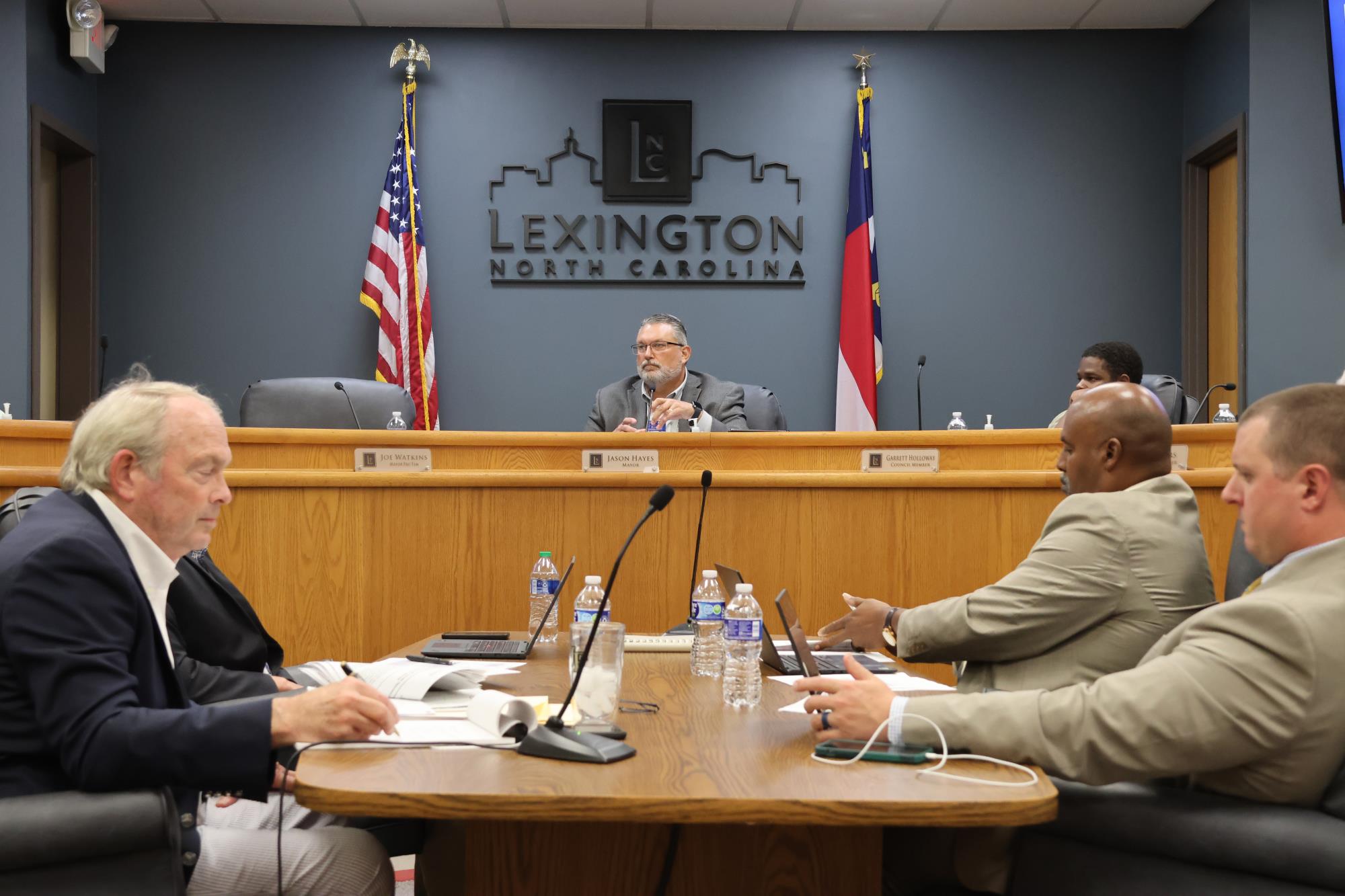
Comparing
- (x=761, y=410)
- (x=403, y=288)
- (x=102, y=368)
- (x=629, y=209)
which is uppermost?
(x=629, y=209)

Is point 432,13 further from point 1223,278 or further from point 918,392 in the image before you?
point 1223,278

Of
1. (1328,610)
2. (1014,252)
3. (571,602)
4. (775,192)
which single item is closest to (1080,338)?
(1014,252)

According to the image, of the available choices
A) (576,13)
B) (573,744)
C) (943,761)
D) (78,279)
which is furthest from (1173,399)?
(78,279)

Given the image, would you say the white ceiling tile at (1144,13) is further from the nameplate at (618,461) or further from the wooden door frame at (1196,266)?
the nameplate at (618,461)

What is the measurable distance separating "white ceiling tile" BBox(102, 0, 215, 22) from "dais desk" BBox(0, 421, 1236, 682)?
3.22 meters

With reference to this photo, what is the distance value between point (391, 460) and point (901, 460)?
1439mm

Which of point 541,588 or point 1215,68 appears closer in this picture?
point 541,588

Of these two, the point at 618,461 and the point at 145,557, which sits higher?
the point at 618,461

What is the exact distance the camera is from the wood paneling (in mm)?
5309

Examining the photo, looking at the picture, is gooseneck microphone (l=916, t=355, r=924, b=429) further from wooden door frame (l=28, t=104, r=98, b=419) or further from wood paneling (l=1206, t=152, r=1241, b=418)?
wooden door frame (l=28, t=104, r=98, b=419)

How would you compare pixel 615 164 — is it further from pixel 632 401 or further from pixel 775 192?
pixel 632 401

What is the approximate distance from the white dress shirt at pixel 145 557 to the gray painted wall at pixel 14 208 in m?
4.14

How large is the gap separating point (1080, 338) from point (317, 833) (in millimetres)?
4982

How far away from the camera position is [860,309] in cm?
553
